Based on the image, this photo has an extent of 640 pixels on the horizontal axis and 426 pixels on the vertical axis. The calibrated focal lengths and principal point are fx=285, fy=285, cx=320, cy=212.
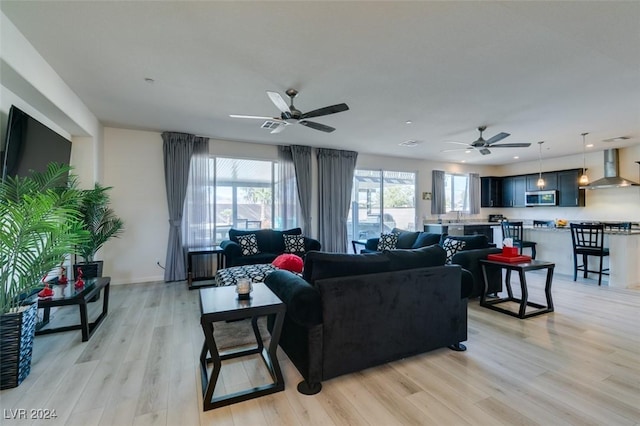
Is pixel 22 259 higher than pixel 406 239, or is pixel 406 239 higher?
pixel 22 259

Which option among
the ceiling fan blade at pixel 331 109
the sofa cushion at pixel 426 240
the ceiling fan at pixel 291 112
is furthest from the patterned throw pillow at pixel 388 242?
the ceiling fan blade at pixel 331 109

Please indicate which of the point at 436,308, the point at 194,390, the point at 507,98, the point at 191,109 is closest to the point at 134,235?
the point at 191,109

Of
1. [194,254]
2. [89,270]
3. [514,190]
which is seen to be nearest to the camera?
[89,270]

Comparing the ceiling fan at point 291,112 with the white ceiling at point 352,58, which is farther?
the ceiling fan at point 291,112

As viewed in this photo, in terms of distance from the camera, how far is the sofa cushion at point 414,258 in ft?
7.70

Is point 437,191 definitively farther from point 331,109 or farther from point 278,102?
point 278,102

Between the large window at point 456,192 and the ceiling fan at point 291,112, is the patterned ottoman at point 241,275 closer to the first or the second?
the ceiling fan at point 291,112

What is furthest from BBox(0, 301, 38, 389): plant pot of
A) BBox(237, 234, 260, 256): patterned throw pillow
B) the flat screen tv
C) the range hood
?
the range hood

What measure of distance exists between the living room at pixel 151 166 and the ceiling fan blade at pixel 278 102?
0.28 meters

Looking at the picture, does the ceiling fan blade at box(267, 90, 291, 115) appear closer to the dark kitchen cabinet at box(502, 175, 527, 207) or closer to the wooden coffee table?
the wooden coffee table

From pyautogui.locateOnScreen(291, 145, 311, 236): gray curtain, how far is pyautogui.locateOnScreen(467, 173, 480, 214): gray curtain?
18.5 ft

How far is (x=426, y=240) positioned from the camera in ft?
16.2

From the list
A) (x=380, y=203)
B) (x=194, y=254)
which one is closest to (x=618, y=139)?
(x=380, y=203)

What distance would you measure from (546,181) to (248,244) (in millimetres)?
8132
